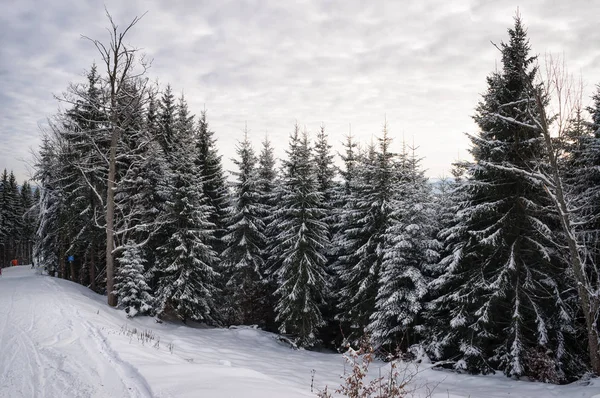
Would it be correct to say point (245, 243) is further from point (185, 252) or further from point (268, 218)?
point (185, 252)

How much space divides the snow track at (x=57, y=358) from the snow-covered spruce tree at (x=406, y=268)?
1256cm

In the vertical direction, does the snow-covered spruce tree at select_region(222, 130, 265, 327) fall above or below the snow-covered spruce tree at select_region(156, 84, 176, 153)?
below

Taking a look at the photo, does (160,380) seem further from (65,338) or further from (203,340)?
(203,340)

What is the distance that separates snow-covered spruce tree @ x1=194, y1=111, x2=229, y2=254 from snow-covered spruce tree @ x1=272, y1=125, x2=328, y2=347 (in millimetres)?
6157

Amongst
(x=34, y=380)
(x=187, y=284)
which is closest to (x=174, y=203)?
(x=187, y=284)

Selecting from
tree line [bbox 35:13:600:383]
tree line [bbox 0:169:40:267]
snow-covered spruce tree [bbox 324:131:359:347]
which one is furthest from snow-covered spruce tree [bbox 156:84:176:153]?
tree line [bbox 0:169:40:267]

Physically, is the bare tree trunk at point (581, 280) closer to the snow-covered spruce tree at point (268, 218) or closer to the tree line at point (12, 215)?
the snow-covered spruce tree at point (268, 218)

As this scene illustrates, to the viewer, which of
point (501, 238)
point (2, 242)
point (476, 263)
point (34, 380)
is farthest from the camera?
point (2, 242)

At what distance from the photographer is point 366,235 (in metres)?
21.0

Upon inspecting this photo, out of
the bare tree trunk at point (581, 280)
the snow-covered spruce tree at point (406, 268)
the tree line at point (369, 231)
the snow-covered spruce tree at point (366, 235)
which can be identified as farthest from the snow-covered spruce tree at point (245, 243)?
the bare tree trunk at point (581, 280)

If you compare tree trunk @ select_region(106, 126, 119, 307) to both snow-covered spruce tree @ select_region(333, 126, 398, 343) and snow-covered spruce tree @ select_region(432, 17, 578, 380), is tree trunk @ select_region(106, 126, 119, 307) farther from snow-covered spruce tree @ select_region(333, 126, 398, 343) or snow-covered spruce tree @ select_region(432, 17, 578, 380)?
Answer: snow-covered spruce tree @ select_region(432, 17, 578, 380)

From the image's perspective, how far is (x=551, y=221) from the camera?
14109 mm

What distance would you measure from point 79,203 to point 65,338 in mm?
18398

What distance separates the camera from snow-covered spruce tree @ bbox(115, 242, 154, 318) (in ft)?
57.5
